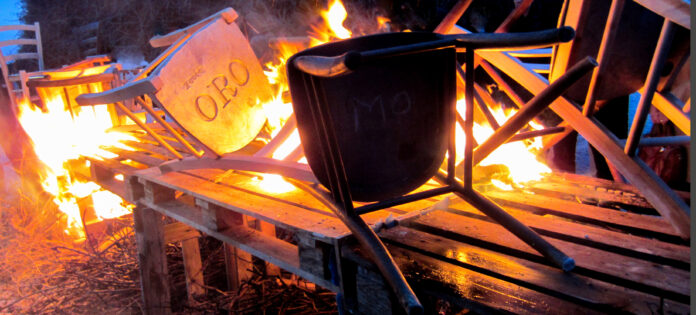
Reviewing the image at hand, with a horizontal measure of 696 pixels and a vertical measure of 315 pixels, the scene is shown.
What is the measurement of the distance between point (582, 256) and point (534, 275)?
0.28 m

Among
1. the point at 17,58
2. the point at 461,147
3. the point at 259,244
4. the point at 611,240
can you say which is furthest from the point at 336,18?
the point at 17,58

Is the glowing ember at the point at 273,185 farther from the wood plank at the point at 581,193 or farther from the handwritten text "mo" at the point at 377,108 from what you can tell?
the wood plank at the point at 581,193

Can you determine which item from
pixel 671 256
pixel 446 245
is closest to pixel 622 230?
pixel 671 256

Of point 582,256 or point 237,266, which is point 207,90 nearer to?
point 237,266

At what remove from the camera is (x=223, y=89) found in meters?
3.09

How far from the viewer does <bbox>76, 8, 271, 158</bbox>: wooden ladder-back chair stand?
8.74ft

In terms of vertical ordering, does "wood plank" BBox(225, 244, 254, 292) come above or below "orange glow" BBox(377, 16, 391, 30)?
below

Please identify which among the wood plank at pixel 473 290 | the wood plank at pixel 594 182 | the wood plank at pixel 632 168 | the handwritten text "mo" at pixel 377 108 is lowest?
the wood plank at pixel 594 182

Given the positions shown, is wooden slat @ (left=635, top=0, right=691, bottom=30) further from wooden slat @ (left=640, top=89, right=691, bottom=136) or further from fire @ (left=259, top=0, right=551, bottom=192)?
fire @ (left=259, top=0, right=551, bottom=192)

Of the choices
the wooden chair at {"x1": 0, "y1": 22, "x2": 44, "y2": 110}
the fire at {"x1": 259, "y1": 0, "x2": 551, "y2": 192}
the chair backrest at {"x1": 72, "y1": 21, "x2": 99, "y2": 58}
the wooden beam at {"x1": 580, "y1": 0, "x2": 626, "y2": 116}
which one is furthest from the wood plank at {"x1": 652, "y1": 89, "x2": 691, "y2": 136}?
the chair backrest at {"x1": 72, "y1": 21, "x2": 99, "y2": 58}

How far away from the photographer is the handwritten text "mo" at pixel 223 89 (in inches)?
117

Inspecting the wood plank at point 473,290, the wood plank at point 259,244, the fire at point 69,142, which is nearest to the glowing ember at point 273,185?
the wood plank at point 259,244

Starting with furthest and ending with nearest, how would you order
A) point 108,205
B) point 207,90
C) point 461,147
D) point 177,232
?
1. point 108,205
2. point 177,232
3. point 461,147
4. point 207,90

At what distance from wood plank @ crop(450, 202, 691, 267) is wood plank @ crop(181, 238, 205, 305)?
9.09 feet
